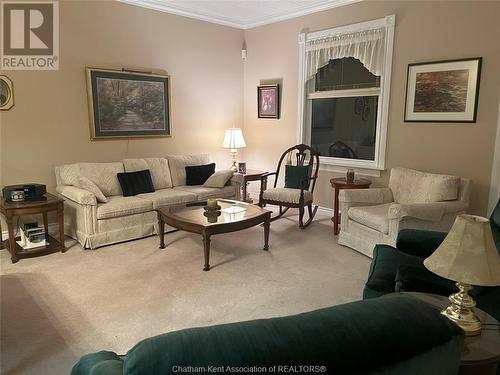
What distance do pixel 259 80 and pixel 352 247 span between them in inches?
134

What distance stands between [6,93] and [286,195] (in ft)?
11.3

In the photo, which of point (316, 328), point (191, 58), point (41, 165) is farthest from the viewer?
point (191, 58)

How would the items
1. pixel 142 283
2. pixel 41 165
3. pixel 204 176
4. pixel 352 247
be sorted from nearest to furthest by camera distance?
pixel 142 283 < pixel 352 247 < pixel 41 165 < pixel 204 176

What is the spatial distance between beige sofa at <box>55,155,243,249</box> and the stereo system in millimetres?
300

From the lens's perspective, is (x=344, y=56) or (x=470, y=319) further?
(x=344, y=56)

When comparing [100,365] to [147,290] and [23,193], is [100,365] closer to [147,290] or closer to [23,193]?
[147,290]

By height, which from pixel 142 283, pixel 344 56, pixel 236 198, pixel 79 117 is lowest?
pixel 142 283

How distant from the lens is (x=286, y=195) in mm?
4852

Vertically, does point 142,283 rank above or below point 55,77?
below

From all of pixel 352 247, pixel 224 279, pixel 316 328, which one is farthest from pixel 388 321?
pixel 352 247

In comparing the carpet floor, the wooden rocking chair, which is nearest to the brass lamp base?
the carpet floor

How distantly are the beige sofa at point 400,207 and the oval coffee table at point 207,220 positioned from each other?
37.7 inches

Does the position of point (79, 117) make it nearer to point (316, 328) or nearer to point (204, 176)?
point (204, 176)

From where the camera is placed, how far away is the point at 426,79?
429 cm
